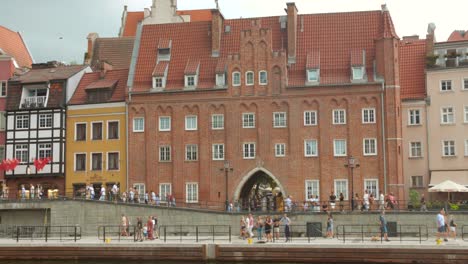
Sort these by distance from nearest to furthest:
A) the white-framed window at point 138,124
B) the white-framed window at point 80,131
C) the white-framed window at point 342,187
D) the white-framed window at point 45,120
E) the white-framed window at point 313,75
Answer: the white-framed window at point 342,187, the white-framed window at point 313,75, the white-framed window at point 138,124, the white-framed window at point 80,131, the white-framed window at point 45,120

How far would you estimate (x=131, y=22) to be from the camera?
9512 cm

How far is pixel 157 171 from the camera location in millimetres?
62125

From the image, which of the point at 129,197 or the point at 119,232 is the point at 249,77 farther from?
the point at 119,232

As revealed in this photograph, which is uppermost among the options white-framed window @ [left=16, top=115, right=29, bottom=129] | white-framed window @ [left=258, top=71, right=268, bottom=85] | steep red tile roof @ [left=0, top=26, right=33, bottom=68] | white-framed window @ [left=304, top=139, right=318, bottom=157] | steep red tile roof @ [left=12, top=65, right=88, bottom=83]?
steep red tile roof @ [left=0, top=26, right=33, bottom=68]

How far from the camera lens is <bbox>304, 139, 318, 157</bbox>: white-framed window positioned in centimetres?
5925

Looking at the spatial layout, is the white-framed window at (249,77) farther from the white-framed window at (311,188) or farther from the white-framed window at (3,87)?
the white-framed window at (3,87)

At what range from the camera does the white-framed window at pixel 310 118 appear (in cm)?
5976

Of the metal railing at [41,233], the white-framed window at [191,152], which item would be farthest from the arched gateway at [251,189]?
the metal railing at [41,233]

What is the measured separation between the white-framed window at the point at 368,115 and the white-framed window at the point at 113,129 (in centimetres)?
2027

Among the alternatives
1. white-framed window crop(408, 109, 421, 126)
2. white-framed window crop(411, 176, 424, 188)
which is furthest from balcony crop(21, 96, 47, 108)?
white-framed window crop(411, 176, 424, 188)

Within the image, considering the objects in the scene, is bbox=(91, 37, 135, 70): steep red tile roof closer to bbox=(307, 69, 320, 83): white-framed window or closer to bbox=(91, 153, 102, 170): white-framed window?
bbox=(91, 153, 102, 170): white-framed window

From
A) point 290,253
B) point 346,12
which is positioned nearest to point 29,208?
point 290,253

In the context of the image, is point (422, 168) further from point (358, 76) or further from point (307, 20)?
point (307, 20)

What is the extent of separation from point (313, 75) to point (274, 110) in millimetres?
4147
